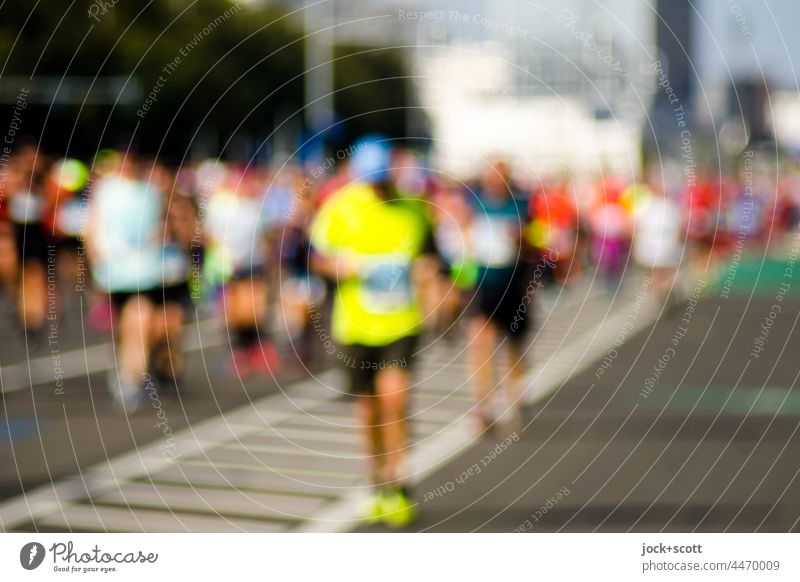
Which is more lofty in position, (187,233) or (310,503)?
(187,233)

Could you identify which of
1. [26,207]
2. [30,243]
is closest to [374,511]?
[26,207]

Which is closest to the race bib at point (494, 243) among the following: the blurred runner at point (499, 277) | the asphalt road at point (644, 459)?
the blurred runner at point (499, 277)

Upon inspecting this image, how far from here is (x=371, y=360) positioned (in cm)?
715

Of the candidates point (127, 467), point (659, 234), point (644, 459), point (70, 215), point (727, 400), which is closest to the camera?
point (127, 467)

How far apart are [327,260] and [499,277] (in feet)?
9.61

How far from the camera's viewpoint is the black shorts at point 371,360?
715cm

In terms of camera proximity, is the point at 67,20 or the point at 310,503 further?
the point at 67,20

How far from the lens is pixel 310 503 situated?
24.0 ft

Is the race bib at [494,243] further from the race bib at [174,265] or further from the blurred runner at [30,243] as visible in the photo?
the blurred runner at [30,243]

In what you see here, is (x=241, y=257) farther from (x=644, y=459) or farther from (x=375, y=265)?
(x=375, y=265)

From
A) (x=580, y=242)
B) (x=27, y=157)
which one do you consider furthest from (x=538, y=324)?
(x=27, y=157)

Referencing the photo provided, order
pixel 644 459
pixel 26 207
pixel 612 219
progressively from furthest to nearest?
pixel 612 219
pixel 26 207
pixel 644 459
